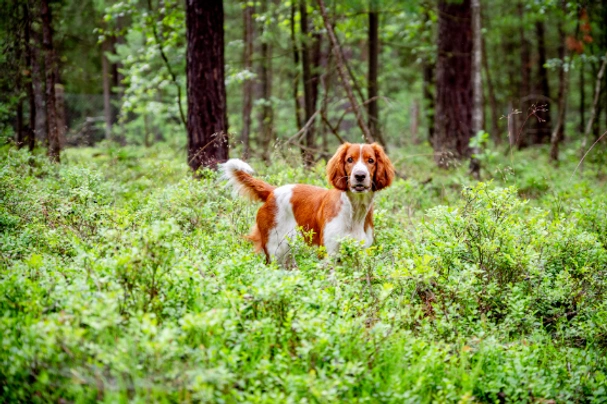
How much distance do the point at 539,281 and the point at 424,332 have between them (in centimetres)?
127

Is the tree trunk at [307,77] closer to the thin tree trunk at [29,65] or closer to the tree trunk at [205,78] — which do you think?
the tree trunk at [205,78]

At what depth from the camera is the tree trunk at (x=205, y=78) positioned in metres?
7.69

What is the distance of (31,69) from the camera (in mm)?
10031

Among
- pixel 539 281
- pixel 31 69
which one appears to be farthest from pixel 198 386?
pixel 31 69

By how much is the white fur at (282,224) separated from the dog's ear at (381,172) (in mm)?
934

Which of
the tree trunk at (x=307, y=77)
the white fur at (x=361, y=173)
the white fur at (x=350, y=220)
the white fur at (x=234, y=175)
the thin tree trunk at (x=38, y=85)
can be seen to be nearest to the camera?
the white fur at (x=361, y=173)

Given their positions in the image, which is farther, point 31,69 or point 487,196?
point 31,69

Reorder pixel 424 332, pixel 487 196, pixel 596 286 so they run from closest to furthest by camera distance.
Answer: pixel 424 332
pixel 596 286
pixel 487 196

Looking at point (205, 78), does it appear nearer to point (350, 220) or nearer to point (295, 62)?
point (350, 220)

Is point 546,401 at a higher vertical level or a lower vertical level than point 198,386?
lower

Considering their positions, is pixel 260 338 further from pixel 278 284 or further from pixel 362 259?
pixel 362 259

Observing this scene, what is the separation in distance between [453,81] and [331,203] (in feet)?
25.8

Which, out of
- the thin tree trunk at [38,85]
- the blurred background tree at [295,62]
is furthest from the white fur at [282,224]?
the thin tree trunk at [38,85]

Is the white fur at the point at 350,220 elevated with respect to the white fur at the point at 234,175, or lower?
lower
